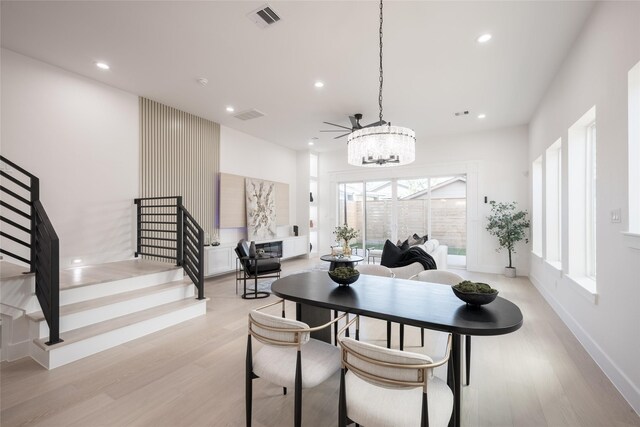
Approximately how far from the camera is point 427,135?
700 centimetres

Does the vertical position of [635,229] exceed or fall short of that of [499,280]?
it exceeds it

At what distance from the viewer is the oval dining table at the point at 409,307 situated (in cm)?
145

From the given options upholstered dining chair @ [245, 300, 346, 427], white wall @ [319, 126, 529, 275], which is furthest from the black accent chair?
white wall @ [319, 126, 529, 275]

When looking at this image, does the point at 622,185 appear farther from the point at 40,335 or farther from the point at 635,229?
the point at 40,335

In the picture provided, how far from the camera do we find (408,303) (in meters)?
1.78

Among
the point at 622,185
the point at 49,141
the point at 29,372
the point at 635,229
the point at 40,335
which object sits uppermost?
the point at 49,141

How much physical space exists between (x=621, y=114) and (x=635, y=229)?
2.91ft

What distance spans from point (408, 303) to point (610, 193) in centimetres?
208

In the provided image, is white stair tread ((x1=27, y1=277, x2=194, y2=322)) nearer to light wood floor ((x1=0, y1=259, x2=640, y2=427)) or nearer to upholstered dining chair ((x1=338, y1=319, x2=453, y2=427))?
light wood floor ((x1=0, y1=259, x2=640, y2=427))

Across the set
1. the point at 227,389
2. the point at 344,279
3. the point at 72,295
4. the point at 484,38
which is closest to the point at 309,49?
the point at 484,38

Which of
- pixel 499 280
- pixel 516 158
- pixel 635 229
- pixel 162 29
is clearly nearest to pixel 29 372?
pixel 162 29

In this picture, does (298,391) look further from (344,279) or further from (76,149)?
(76,149)

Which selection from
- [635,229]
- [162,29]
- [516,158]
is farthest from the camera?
[516,158]

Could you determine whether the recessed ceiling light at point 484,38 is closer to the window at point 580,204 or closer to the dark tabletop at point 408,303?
the window at point 580,204
